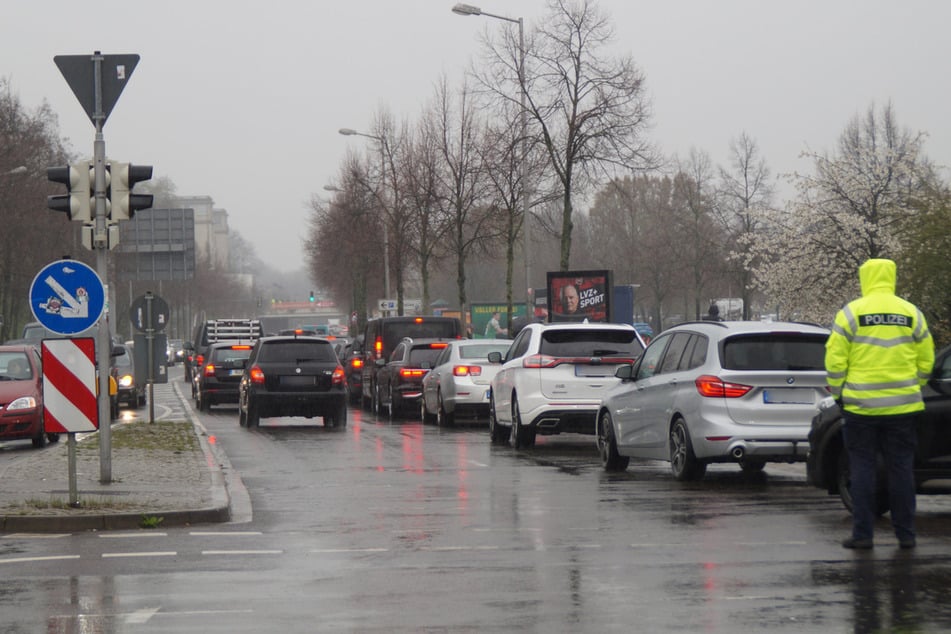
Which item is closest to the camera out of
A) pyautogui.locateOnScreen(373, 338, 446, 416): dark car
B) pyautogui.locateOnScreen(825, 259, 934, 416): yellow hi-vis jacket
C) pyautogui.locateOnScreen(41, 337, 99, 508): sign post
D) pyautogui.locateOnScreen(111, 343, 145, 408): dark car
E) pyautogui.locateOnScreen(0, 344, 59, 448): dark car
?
pyautogui.locateOnScreen(825, 259, 934, 416): yellow hi-vis jacket

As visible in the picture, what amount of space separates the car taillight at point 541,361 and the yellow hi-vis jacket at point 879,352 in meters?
9.63

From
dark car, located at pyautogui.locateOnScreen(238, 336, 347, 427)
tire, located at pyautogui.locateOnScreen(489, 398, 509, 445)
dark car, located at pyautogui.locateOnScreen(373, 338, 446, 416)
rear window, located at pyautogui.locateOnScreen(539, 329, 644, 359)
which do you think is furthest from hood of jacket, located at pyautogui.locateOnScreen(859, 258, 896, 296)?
dark car, located at pyautogui.locateOnScreen(373, 338, 446, 416)

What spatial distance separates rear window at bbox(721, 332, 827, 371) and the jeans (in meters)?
4.17

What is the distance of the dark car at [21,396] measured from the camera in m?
22.0

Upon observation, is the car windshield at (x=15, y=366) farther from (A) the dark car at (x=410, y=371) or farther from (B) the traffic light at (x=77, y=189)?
(B) the traffic light at (x=77, y=189)

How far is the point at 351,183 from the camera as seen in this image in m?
62.4

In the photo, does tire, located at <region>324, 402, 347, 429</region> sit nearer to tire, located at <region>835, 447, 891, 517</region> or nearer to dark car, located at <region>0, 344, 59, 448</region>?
dark car, located at <region>0, 344, 59, 448</region>

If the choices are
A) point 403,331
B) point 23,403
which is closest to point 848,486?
point 23,403

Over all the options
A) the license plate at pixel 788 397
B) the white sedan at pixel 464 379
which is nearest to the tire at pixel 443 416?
the white sedan at pixel 464 379

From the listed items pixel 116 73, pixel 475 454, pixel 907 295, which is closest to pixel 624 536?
pixel 116 73

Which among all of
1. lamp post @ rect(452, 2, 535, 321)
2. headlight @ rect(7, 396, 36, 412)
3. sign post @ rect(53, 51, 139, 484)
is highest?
lamp post @ rect(452, 2, 535, 321)

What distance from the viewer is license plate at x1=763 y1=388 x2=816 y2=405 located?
14.0 meters

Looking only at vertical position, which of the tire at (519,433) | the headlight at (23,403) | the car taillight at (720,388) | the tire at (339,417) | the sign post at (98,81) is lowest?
the tire at (339,417)

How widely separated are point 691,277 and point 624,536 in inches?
2769
